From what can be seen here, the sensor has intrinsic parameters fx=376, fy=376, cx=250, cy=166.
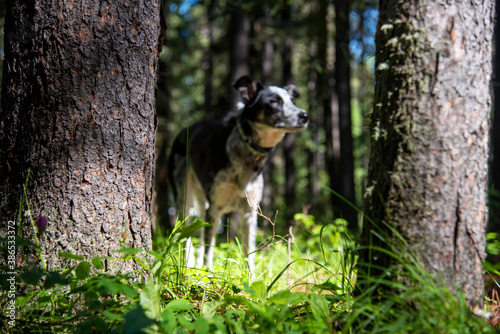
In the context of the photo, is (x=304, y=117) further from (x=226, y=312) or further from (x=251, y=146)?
(x=226, y=312)

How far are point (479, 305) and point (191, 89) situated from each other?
15900 millimetres

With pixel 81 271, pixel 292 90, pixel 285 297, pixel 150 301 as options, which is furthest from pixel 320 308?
pixel 292 90

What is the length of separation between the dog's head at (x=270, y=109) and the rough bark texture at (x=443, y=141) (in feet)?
8.84

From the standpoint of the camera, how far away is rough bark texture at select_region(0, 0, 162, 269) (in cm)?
223

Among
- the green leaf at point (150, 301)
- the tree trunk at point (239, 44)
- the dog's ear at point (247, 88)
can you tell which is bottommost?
the green leaf at point (150, 301)

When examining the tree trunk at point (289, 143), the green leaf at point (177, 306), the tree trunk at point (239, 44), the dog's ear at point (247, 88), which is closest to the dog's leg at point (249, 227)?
the dog's ear at point (247, 88)

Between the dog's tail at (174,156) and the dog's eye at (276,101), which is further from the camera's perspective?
the dog's tail at (174,156)

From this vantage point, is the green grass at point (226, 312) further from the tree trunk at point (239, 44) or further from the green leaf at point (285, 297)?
the tree trunk at point (239, 44)

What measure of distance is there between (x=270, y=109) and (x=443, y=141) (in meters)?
2.95

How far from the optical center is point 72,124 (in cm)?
228

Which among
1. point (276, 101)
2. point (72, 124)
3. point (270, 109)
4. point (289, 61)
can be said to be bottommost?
point (72, 124)

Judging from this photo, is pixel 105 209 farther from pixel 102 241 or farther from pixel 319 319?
pixel 319 319

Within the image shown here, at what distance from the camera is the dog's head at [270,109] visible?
15.1 ft

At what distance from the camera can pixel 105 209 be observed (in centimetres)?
230
